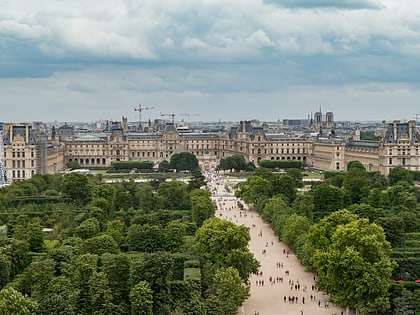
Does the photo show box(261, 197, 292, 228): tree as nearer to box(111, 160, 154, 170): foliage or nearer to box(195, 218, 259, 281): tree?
box(195, 218, 259, 281): tree

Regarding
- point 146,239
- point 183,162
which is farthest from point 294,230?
point 183,162

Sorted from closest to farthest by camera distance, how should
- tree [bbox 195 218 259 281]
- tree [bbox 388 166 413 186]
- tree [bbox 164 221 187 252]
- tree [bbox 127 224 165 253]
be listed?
tree [bbox 195 218 259 281] → tree [bbox 127 224 165 253] → tree [bbox 164 221 187 252] → tree [bbox 388 166 413 186]

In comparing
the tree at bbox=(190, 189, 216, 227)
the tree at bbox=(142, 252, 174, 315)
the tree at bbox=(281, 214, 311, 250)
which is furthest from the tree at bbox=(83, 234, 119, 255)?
the tree at bbox=(190, 189, 216, 227)

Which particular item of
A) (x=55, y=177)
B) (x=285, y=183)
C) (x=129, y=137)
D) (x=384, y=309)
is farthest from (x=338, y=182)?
(x=129, y=137)

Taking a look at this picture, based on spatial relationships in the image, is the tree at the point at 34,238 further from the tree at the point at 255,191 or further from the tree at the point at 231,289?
the tree at the point at 255,191

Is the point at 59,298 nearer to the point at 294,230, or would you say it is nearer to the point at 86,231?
the point at 86,231

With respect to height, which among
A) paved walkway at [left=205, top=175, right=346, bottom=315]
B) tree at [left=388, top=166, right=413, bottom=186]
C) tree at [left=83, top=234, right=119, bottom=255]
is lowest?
paved walkway at [left=205, top=175, right=346, bottom=315]

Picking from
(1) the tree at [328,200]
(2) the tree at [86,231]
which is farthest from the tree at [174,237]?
(1) the tree at [328,200]

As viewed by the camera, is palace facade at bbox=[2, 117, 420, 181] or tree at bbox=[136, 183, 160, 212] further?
palace facade at bbox=[2, 117, 420, 181]
